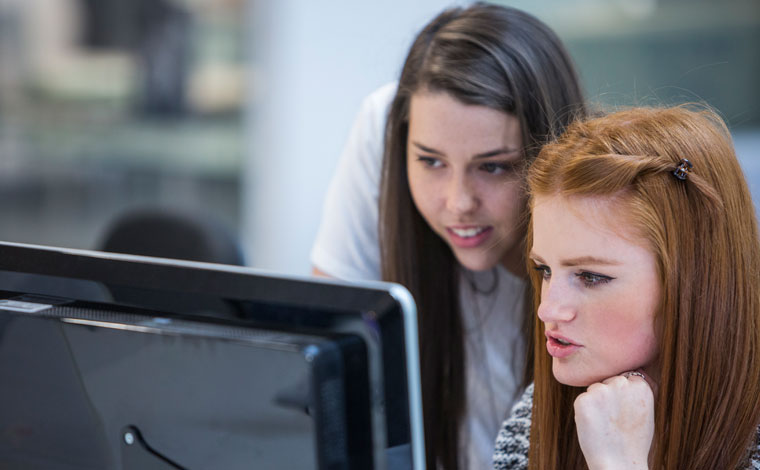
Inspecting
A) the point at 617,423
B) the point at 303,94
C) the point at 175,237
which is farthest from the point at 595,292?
the point at 303,94

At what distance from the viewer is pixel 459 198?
1.21m

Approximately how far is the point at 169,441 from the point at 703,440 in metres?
0.59

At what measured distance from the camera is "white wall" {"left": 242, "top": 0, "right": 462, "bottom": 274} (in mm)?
3150

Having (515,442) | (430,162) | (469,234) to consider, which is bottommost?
(515,442)

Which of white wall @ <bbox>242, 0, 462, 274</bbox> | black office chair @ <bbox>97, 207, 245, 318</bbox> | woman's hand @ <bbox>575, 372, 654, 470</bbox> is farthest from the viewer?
white wall @ <bbox>242, 0, 462, 274</bbox>

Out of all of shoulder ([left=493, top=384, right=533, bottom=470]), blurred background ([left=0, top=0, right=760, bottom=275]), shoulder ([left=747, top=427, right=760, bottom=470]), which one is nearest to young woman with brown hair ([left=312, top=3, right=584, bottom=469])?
shoulder ([left=493, top=384, right=533, bottom=470])

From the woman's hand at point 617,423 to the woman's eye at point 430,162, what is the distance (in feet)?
1.45

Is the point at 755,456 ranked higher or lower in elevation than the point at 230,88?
lower

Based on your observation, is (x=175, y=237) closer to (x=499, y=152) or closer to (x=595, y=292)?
(x=499, y=152)

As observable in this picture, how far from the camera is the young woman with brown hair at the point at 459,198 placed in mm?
1191

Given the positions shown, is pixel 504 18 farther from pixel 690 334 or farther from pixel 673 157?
pixel 690 334

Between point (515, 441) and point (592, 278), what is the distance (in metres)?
0.31

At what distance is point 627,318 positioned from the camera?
0.93m

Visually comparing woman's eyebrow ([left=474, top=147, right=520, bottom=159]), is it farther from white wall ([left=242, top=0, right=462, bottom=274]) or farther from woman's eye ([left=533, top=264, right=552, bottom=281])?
white wall ([left=242, top=0, right=462, bottom=274])
